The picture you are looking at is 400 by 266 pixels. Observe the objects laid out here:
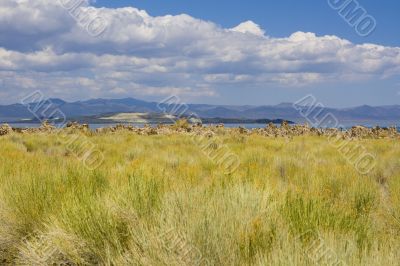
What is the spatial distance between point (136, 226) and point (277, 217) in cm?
120

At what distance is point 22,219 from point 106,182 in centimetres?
161

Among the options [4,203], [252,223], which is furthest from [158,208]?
[4,203]

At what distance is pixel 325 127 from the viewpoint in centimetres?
2809

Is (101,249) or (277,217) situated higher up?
(277,217)

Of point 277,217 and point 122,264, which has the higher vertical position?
point 277,217

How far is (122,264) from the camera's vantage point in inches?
125

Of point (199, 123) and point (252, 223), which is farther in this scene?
point (199, 123)

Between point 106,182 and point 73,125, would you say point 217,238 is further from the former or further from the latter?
point 73,125

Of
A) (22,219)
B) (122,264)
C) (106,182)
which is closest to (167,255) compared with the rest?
(122,264)

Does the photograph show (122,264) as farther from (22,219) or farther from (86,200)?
(22,219)

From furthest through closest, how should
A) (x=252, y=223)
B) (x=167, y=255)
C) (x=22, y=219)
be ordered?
(x=22, y=219)
(x=252, y=223)
(x=167, y=255)

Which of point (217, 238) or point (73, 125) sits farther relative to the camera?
point (73, 125)

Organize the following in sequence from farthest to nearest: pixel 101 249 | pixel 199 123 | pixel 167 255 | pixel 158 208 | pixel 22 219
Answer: pixel 199 123 → pixel 22 219 → pixel 158 208 → pixel 101 249 → pixel 167 255

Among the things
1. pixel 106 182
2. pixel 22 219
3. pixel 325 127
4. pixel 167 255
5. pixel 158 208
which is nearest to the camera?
pixel 167 255
